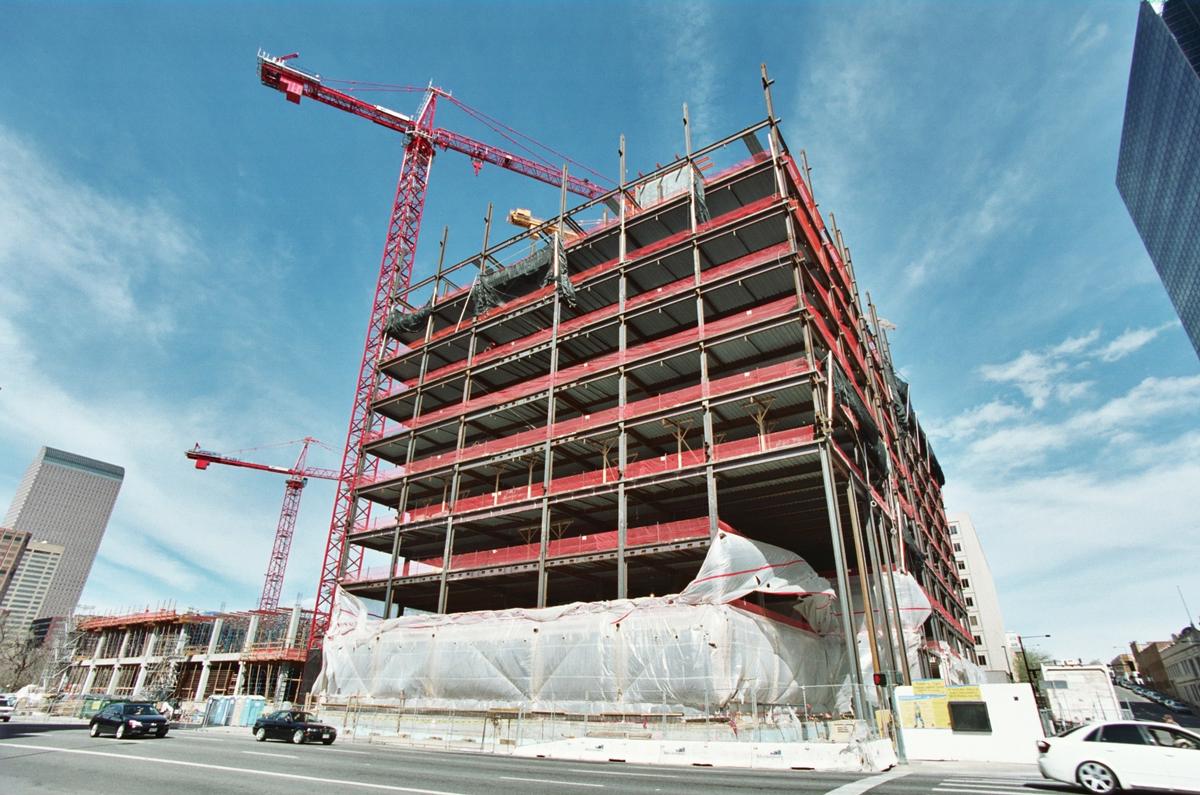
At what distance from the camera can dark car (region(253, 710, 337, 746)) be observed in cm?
2175

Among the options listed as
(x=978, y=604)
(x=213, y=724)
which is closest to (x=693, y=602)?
(x=213, y=724)

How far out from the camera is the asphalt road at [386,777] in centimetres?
978

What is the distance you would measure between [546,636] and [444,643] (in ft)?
20.3

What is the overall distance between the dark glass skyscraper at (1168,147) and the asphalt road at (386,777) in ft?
298

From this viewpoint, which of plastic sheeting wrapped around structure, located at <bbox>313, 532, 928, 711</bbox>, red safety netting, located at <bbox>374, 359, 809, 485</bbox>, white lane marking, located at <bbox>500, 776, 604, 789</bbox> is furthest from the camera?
red safety netting, located at <bbox>374, 359, 809, 485</bbox>

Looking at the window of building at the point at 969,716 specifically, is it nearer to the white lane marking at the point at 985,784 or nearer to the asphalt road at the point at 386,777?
the asphalt road at the point at 386,777

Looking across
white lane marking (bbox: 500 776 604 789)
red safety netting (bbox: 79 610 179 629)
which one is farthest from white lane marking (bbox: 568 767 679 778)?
red safety netting (bbox: 79 610 179 629)

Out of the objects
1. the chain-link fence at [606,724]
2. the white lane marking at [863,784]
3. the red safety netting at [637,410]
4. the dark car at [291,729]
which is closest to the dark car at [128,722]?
the dark car at [291,729]

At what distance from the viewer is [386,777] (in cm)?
1109

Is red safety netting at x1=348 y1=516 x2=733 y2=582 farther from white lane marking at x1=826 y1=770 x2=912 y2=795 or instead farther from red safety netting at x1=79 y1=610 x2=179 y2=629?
red safety netting at x1=79 y1=610 x2=179 y2=629

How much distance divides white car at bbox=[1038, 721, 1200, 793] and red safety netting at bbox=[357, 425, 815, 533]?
15.1m

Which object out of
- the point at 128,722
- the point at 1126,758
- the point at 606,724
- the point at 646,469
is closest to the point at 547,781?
the point at 1126,758

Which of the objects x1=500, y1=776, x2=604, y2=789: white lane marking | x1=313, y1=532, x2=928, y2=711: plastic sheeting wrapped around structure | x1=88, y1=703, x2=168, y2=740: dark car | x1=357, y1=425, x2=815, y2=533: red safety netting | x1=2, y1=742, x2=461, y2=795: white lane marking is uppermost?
x1=357, y1=425, x2=815, y2=533: red safety netting

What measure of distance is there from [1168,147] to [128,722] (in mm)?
115097
